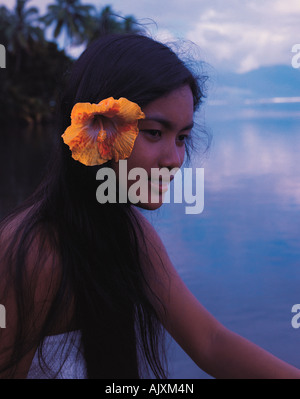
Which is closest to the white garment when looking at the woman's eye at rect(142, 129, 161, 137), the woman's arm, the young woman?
the young woman

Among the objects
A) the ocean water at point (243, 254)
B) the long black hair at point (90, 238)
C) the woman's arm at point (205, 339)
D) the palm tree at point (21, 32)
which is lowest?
the woman's arm at point (205, 339)

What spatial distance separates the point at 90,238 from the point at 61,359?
0.42 m

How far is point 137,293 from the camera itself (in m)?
1.51

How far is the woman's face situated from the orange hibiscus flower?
0.03m

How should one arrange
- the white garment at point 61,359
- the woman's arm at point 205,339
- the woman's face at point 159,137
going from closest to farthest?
the woman's arm at point 205,339 → the woman's face at point 159,137 → the white garment at point 61,359

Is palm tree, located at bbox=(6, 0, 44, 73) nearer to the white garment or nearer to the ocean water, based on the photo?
the ocean water

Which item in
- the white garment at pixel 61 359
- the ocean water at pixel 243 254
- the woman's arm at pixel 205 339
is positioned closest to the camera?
the woman's arm at pixel 205 339

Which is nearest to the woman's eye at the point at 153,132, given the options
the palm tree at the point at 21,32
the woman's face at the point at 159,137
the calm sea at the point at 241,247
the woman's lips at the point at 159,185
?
the woman's face at the point at 159,137

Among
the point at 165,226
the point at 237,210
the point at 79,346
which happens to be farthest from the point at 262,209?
the point at 79,346

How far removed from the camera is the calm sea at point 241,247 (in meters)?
5.10

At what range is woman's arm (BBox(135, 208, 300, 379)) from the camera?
1237 mm

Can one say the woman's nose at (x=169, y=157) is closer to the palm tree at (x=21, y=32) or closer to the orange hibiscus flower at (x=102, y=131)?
the orange hibiscus flower at (x=102, y=131)

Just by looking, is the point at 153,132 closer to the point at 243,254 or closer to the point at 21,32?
the point at 243,254
